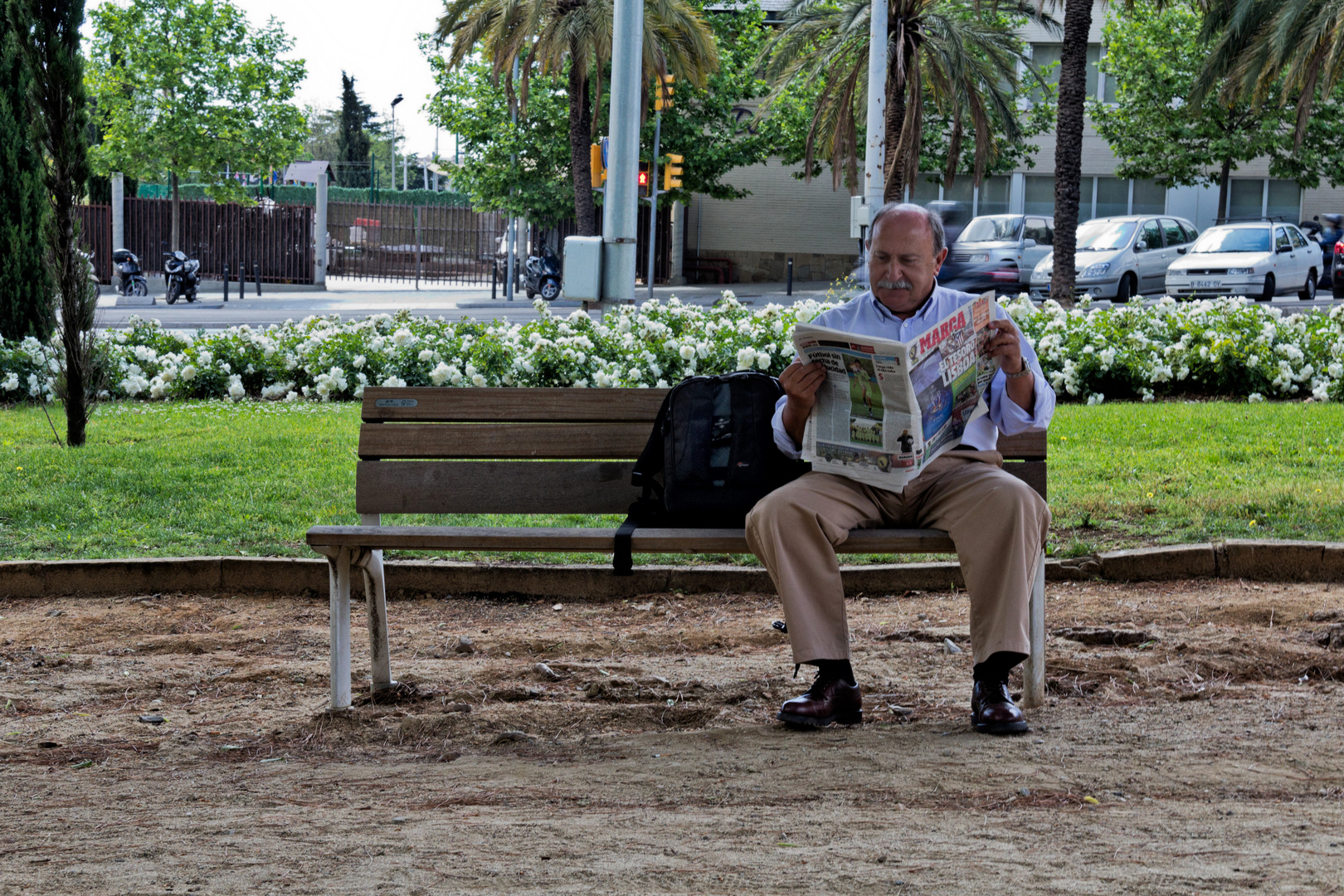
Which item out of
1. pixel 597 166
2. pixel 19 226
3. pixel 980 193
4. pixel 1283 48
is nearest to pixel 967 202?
pixel 980 193

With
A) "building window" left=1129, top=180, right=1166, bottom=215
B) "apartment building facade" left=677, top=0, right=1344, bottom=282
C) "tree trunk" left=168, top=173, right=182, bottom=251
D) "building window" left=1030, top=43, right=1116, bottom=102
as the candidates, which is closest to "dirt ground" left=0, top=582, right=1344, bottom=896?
"tree trunk" left=168, top=173, right=182, bottom=251

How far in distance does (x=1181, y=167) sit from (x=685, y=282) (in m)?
15.0

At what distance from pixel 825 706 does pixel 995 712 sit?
1.56 ft

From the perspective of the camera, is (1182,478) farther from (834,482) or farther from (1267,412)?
(834,482)

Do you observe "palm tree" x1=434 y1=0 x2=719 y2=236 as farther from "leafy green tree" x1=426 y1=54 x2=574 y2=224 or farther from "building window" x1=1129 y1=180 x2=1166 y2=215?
"building window" x1=1129 y1=180 x2=1166 y2=215

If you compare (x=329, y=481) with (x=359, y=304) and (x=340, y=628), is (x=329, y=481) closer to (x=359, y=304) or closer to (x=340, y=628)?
(x=340, y=628)

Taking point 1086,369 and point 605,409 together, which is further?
point 1086,369

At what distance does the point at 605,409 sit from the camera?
182 inches

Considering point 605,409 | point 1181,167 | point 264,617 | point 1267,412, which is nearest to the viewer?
point 605,409

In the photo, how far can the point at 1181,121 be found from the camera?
34.3 meters

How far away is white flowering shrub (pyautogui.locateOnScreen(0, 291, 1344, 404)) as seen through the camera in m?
10.0

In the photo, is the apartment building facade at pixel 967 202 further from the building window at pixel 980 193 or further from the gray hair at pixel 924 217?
the gray hair at pixel 924 217

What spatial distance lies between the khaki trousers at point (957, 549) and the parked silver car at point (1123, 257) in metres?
22.4

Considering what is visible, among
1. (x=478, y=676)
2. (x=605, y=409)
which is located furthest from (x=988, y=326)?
(x=478, y=676)
